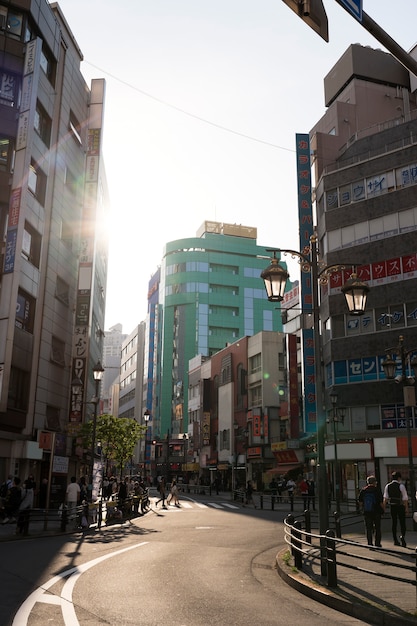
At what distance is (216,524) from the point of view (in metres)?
24.9

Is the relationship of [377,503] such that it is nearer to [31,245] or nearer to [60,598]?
[60,598]

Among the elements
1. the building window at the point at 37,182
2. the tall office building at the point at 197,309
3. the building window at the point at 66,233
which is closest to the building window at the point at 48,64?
the building window at the point at 37,182

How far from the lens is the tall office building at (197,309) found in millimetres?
107312

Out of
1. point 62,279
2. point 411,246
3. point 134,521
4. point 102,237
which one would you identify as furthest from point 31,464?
point 102,237

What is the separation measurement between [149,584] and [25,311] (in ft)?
80.4

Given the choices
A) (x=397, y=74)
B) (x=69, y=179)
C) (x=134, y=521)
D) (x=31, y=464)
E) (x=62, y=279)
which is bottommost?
(x=134, y=521)

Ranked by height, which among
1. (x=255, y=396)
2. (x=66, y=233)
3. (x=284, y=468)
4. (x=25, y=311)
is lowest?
(x=284, y=468)

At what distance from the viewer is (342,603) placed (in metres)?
8.56

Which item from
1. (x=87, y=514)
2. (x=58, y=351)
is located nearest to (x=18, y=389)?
(x=58, y=351)

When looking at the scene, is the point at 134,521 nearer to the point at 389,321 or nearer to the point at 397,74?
the point at 389,321

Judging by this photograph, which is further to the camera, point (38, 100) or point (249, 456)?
point (249, 456)

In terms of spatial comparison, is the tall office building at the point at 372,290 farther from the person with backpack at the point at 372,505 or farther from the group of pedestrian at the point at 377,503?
the person with backpack at the point at 372,505

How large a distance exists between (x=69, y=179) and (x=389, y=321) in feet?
77.4

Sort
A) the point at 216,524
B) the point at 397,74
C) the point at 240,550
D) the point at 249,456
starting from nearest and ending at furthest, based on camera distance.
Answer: the point at 240,550
the point at 216,524
the point at 397,74
the point at 249,456
